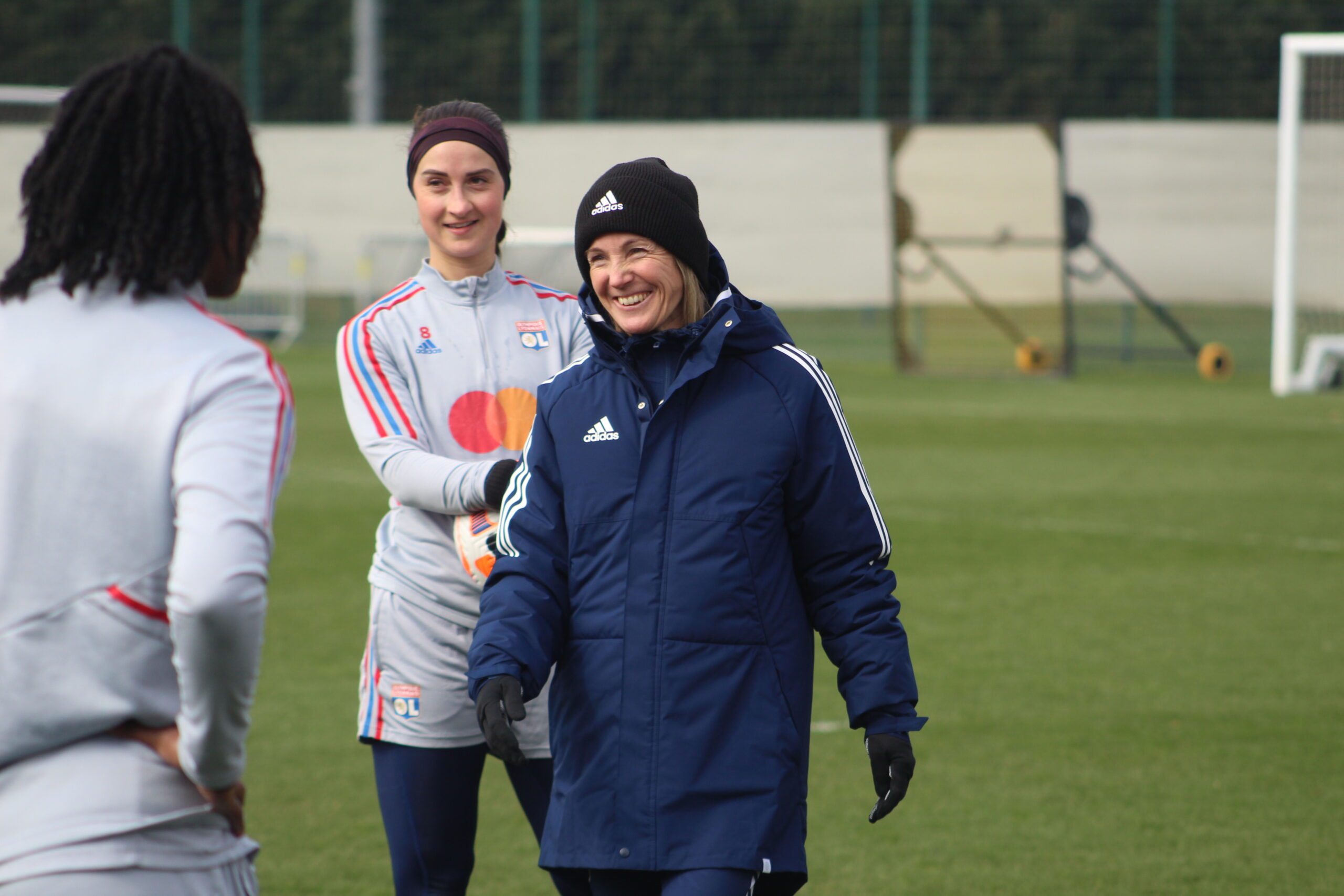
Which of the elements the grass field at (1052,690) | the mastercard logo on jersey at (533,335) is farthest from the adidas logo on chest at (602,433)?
the grass field at (1052,690)

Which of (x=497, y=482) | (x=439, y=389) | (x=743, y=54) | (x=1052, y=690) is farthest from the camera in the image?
(x=743, y=54)

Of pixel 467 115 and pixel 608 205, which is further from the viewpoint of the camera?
pixel 467 115

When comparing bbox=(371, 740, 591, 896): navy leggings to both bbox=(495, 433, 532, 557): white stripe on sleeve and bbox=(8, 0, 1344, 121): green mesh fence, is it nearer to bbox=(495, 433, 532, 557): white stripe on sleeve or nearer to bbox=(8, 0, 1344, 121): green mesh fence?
bbox=(495, 433, 532, 557): white stripe on sleeve

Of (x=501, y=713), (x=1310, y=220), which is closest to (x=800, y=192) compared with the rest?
(x=1310, y=220)

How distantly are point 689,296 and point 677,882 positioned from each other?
0.97 metres

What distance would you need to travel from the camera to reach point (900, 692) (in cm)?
261

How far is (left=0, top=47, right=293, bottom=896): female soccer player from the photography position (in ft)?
5.93

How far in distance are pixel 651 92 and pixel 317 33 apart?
20.4ft

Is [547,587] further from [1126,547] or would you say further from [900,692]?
[1126,547]

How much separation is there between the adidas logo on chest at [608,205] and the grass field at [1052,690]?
2.35 meters

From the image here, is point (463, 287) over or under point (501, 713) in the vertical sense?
over

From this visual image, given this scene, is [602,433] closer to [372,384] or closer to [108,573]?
[372,384]

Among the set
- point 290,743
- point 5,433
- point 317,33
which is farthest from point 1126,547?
point 317,33

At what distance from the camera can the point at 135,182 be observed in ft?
6.32
